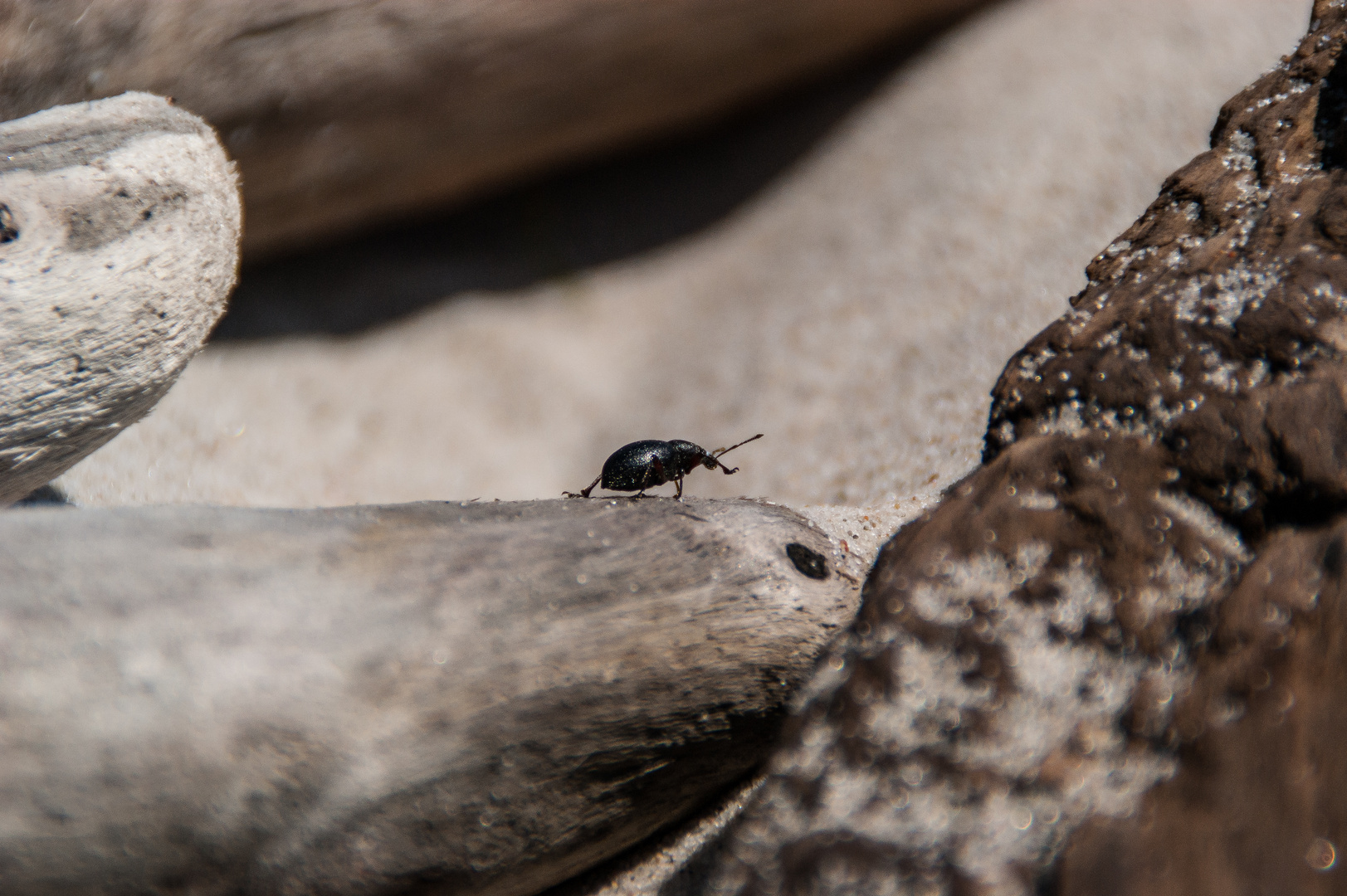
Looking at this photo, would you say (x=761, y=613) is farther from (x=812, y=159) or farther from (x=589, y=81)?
(x=812, y=159)

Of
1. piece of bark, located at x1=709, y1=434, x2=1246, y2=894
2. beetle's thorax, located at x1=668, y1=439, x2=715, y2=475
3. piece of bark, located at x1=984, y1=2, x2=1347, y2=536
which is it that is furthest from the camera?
beetle's thorax, located at x1=668, y1=439, x2=715, y2=475

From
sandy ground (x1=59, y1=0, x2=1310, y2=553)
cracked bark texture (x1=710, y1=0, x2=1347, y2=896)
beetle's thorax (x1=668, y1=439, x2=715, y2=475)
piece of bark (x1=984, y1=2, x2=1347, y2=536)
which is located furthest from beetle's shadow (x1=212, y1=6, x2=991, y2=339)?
cracked bark texture (x1=710, y1=0, x2=1347, y2=896)

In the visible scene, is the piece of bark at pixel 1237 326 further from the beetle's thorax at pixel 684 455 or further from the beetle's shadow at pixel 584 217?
the beetle's shadow at pixel 584 217

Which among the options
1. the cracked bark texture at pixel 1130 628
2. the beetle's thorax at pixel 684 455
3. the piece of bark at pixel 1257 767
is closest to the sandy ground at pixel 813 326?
the beetle's thorax at pixel 684 455

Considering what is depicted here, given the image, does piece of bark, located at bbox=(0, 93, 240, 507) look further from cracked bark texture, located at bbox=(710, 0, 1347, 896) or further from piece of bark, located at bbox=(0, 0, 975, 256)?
cracked bark texture, located at bbox=(710, 0, 1347, 896)

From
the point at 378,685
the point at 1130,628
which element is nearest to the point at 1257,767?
the point at 1130,628

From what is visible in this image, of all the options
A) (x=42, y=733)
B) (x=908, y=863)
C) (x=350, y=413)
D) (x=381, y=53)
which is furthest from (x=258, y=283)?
(x=908, y=863)

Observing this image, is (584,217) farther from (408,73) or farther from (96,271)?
(96,271)
